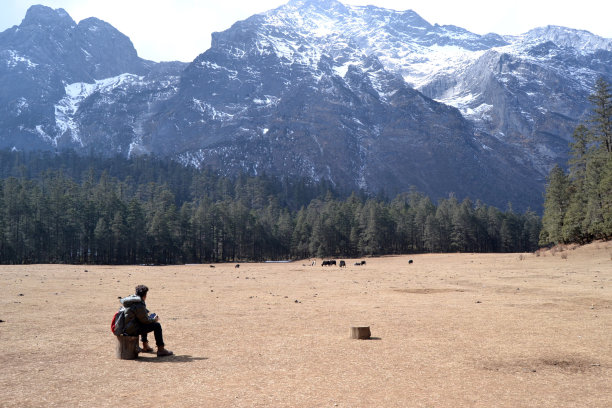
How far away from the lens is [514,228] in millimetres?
126625


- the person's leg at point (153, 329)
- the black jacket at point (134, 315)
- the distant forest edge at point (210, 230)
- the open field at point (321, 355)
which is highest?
the distant forest edge at point (210, 230)

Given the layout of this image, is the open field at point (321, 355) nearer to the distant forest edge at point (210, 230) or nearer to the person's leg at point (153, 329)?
the person's leg at point (153, 329)

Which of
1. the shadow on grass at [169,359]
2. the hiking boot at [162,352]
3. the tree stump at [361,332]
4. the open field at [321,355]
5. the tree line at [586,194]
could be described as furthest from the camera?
the tree line at [586,194]

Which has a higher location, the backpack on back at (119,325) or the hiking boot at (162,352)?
the backpack on back at (119,325)

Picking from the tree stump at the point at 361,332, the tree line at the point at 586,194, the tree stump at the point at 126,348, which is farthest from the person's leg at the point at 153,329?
the tree line at the point at 586,194

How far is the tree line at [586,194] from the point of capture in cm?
5056

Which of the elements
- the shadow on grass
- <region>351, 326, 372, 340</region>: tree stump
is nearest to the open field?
the shadow on grass

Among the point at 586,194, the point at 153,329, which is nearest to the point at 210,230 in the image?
the point at 586,194

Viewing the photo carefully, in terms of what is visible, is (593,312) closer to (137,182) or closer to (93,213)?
(93,213)

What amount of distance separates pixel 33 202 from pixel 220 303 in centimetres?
9016

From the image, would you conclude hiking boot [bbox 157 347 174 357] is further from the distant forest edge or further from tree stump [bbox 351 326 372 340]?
the distant forest edge

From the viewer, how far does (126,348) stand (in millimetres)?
11906

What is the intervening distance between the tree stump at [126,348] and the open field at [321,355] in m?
0.24

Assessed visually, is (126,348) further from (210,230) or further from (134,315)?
(210,230)
